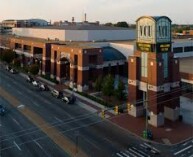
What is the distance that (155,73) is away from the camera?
50.8 meters

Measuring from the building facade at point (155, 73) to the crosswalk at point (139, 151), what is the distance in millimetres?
9643

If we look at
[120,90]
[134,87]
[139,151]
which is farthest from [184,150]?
[120,90]

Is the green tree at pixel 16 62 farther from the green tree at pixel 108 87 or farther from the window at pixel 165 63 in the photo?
the window at pixel 165 63

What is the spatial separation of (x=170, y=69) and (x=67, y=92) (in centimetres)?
2759

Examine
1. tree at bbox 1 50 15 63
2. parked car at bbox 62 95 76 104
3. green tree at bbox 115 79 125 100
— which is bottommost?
parked car at bbox 62 95 76 104

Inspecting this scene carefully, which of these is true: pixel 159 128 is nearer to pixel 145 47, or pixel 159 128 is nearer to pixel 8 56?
pixel 145 47

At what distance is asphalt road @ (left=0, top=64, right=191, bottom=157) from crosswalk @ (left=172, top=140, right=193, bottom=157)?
20.3 inches

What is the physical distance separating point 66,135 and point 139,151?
11274 mm

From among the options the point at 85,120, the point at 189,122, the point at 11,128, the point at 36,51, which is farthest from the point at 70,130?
the point at 36,51

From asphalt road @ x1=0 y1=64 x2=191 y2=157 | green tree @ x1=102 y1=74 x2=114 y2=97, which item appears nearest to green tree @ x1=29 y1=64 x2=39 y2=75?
asphalt road @ x1=0 y1=64 x2=191 y2=157

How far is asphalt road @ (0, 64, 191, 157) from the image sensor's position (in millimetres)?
39688

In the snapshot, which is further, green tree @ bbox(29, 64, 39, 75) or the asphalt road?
green tree @ bbox(29, 64, 39, 75)

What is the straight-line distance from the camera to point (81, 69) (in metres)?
72.7

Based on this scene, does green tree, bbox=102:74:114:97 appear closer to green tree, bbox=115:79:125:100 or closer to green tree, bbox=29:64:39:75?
green tree, bbox=115:79:125:100
